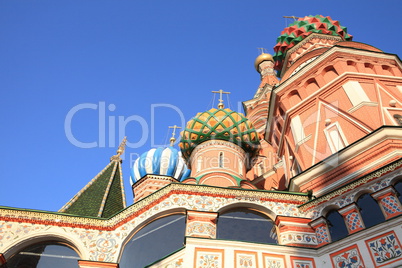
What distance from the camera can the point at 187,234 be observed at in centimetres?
754

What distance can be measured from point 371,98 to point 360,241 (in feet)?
16.8

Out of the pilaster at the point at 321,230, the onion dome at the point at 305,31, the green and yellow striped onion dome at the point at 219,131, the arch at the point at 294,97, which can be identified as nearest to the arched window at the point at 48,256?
the pilaster at the point at 321,230

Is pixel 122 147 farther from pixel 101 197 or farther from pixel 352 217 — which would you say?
pixel 352 217

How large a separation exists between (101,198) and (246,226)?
202 inches

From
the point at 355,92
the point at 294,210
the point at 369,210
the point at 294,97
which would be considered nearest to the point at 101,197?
the point at 294,210

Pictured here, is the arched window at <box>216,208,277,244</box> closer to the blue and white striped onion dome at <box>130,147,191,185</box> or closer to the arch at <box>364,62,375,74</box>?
the arch at <box>364,62,375,74</box>

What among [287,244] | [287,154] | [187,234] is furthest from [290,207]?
[287,154]

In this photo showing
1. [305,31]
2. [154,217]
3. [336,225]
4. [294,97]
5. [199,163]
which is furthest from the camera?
[305,31]

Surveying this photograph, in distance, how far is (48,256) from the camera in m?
8.08

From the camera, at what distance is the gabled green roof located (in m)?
10.6

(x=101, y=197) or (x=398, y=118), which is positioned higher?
(x=398, y=118)

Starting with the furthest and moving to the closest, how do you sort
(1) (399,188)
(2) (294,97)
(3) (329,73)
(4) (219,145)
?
1. (4) (219,145)
2. (2) (294,97)
3. (3) (329,73)
4. (1) (399,188)

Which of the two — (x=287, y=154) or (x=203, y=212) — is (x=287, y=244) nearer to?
(x=203, y=212)

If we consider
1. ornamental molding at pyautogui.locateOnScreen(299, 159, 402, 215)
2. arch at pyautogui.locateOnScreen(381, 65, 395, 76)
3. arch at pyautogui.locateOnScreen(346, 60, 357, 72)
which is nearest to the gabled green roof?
ornamental molding at pyautogui.locateOnScreen(299, 159, 402, 215)
